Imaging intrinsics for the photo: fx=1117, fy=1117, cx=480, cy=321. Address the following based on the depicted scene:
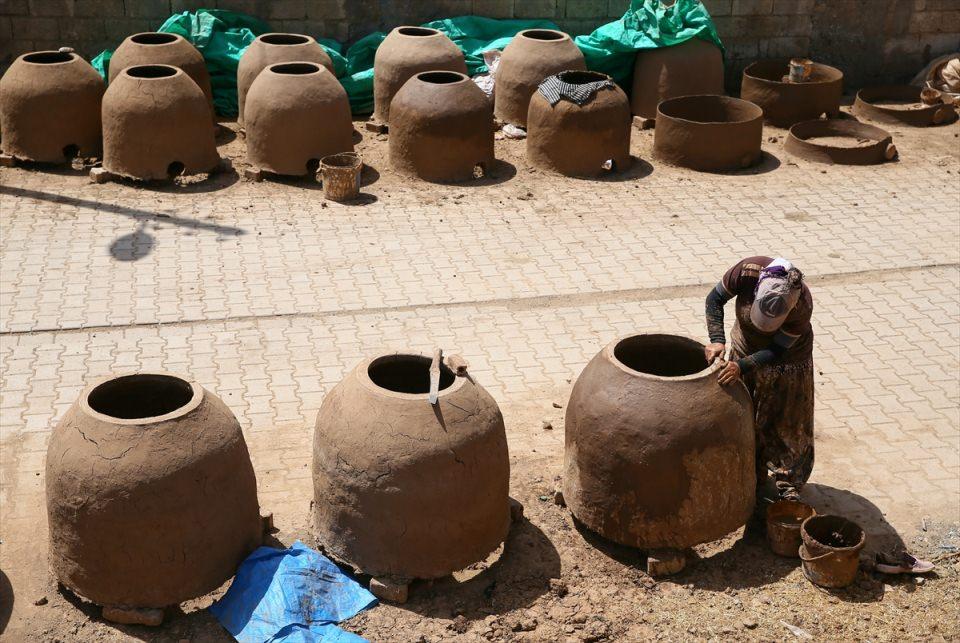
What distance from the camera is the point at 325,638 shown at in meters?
5.79

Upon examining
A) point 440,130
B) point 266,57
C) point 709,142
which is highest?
point 266,57

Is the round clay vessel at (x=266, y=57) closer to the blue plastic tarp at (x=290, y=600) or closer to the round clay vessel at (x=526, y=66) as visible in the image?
the round clay vessel at (x=526, y=66)

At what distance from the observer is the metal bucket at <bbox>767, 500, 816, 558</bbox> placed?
644 centimetres

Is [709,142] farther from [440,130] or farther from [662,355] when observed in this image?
[662,355]

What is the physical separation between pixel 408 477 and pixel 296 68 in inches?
323

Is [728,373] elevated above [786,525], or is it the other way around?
[728,373]

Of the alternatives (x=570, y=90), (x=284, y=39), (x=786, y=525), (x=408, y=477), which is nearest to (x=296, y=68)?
(x=284, y=39)

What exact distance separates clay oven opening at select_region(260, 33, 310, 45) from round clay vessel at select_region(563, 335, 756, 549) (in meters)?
8.80

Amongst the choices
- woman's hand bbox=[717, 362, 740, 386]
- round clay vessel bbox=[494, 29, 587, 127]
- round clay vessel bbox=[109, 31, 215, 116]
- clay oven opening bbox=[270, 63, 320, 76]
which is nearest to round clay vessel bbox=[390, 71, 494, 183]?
clay oven opening bbox=[270, 63, 320, 76]

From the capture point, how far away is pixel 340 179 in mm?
11828

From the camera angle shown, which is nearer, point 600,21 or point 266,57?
point 266,57

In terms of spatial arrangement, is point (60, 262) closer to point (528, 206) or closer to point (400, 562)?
point (528, 206)

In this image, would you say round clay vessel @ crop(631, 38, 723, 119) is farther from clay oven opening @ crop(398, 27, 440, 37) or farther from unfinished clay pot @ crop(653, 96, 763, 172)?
clay oven opening @ crop(398, 27, 440, 37)

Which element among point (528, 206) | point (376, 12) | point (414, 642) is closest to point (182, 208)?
point (528, 206)
